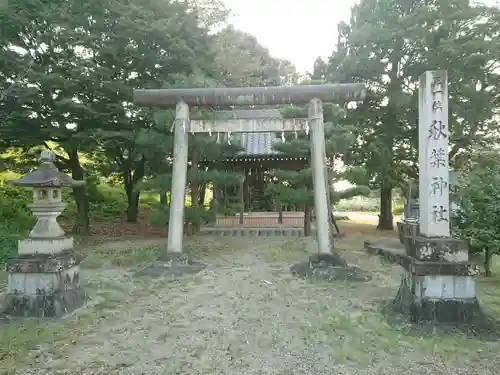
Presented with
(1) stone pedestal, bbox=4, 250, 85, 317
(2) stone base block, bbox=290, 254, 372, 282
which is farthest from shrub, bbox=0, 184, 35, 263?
(2) stone base block, bbox=290, 254, 372, 282

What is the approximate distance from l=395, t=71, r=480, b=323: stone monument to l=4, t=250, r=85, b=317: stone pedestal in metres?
5.48

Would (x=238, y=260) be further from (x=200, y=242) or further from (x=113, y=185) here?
(x=113, y=185)

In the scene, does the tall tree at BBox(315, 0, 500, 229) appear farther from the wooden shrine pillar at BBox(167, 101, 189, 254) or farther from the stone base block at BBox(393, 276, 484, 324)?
the stone base block at BBox(393, 276, 484, 324)

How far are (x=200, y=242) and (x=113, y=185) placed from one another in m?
14.8

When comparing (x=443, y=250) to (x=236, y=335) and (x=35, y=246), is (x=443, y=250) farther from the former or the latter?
(x=35, y=246)

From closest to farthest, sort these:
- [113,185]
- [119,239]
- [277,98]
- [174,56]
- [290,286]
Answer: [290,286] → [277,98] → [174,56] → [119,239] → [113,185]

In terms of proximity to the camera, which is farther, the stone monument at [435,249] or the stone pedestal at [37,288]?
the stone pedestal at [37,288]

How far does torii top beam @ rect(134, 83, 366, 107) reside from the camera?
873 cm

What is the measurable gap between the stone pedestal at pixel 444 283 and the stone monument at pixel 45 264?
18.0ft

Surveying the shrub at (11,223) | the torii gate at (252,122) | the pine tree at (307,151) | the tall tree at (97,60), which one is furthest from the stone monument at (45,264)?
the pine tree at (307,151)

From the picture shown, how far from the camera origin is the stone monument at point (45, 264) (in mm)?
5664

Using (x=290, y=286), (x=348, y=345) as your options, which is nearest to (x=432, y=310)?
(x=348, y=345)

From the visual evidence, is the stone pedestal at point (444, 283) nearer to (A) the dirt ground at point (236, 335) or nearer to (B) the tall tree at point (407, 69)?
(A) the dirt ground at point (236, 335)

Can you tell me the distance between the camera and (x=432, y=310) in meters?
5.25
